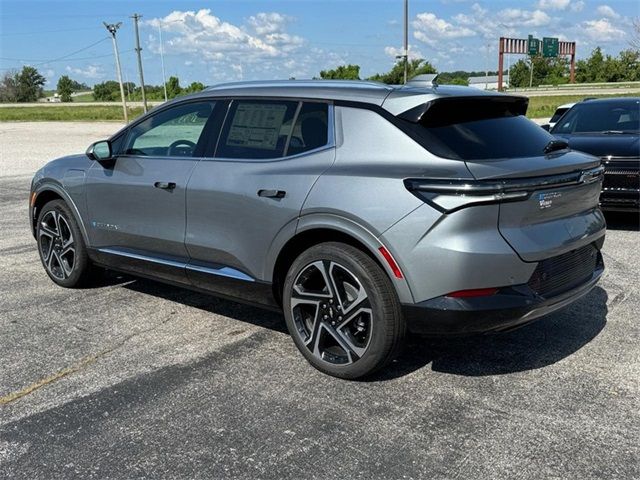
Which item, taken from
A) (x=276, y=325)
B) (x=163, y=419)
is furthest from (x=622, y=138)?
(x=163, y=419)

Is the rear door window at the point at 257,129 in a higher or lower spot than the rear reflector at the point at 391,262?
higher

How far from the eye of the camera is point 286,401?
3.50m

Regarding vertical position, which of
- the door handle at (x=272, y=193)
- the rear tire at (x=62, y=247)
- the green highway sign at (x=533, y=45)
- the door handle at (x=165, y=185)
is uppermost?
the green highway sign at (x=533, y=45)

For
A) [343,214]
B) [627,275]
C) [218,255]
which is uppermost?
[343,214]

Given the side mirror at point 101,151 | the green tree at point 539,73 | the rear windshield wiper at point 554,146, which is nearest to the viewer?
the rear windshield wiper at point 554,146

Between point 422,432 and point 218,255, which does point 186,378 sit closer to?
point 218,255

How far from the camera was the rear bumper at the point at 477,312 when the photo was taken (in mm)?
3275

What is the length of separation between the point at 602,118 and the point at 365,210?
648cm

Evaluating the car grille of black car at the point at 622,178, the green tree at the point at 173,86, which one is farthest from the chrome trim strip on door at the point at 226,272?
the green tree at the point at 173,86

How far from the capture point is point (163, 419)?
3305 millimetres

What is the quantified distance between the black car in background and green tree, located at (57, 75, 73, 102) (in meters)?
127

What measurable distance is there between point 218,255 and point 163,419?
1254 millimetres

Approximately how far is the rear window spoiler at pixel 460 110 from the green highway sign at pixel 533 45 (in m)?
79.9

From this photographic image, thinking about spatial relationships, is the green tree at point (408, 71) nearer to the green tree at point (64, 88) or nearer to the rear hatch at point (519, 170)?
the rear hatch at point (519, 170)
